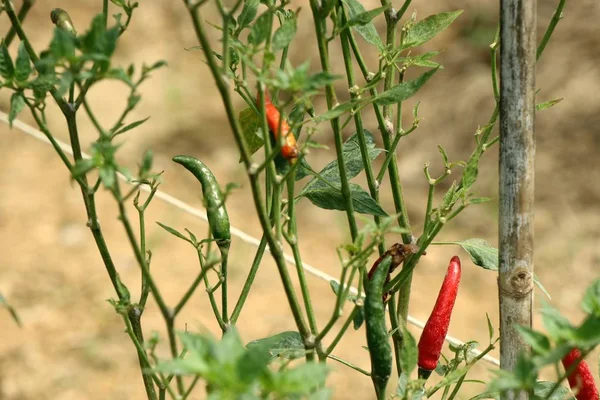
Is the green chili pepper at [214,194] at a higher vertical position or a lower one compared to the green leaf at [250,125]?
lower

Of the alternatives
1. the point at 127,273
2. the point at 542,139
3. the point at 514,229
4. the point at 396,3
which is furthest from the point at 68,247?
the point at 514,229

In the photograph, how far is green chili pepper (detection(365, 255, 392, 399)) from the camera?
0.86m

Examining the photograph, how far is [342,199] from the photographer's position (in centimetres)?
97

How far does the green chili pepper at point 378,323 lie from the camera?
86cm

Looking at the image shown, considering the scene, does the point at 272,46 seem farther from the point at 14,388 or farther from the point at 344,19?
the point at 14,388

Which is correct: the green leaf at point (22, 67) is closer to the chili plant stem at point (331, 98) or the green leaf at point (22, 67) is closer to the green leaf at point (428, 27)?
the chili plant stem at point (331, 98)

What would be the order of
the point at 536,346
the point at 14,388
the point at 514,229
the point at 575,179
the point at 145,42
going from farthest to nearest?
the point at 145,42, the point at 575,179, the point at 14,388, the point at 514,229, the point at 536,346

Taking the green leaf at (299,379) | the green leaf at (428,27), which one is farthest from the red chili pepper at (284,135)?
the green leaf at (299,379)

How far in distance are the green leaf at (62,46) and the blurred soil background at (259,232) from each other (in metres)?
1.91

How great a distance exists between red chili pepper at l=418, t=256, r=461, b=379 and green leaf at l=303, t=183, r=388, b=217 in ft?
0.48

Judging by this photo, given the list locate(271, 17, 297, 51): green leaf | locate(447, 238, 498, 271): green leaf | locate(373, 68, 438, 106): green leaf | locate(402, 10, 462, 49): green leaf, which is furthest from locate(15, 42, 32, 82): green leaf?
locate(447, 238, 498, 271): green leaf

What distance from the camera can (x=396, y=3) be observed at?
3148mm

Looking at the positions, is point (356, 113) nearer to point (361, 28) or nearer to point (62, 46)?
point (361, 28)

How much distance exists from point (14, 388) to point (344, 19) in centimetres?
193
